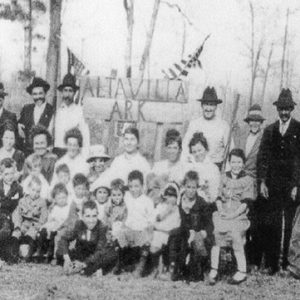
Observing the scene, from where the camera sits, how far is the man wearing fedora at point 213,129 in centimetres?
569

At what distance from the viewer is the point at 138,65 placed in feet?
19.8

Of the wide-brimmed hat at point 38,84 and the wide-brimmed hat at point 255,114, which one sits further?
the wide-brimmed hat at point 38,84

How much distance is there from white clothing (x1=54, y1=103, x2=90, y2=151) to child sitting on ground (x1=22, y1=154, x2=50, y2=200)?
0.27m

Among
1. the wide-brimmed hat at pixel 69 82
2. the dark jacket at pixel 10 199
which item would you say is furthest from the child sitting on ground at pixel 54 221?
the wide-brimmed hat at pixel 69 82

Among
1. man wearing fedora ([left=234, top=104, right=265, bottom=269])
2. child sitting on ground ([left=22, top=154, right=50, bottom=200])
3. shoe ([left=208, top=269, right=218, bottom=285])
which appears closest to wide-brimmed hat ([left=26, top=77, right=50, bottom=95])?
child sitting on ground ([left=22, top=154, right=50, bottom=200])

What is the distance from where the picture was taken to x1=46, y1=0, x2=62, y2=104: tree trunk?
6.16m

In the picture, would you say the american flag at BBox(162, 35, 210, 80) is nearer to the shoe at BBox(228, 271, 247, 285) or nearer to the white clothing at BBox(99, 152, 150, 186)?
the white clothing at BBox(99, 152, 150, 186)

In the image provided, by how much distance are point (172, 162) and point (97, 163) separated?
775 mm

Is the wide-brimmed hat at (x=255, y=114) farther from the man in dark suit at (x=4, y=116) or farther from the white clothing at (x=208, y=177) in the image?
the man in dark suit at (x=4, y=116)

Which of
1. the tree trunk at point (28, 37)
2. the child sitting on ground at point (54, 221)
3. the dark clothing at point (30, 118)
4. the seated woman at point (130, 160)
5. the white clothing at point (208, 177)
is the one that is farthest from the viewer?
the tree trunk at point (28, 37)

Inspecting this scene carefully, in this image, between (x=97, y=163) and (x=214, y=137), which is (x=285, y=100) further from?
(x=97, y=163)

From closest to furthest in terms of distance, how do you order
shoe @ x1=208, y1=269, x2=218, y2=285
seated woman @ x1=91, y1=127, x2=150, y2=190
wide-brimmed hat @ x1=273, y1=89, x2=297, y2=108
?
1. shoe @ x1=208, y1=269, x2=218, y2=285
2. wide-brimmed hat @ x1=273, y1=89, x2=297, y2=108
3. seated woman @ x1=91, y1=127, x2=150, y2=190

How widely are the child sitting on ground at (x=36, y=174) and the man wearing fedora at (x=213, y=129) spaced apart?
147 cm

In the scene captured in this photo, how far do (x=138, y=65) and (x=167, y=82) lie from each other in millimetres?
369
